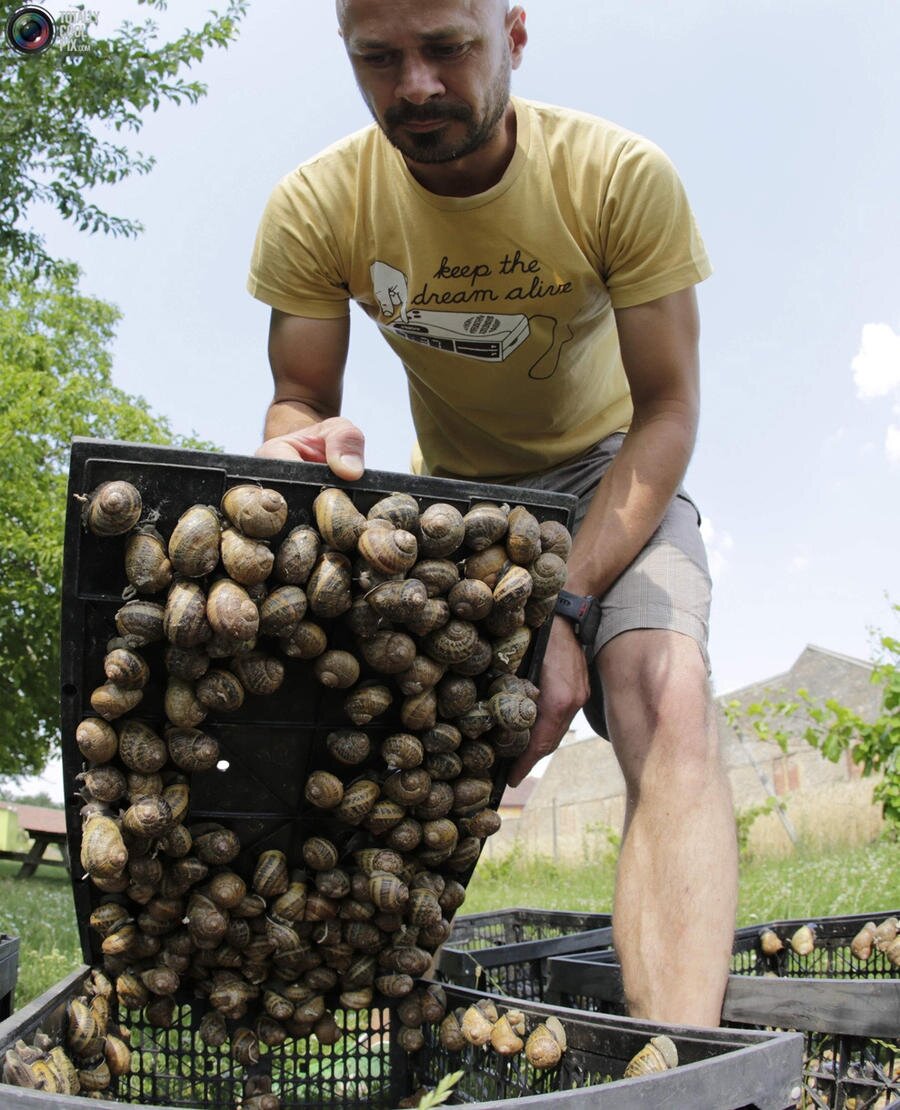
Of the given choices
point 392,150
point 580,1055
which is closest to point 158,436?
point 392,150

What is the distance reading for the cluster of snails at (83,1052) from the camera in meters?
1.65

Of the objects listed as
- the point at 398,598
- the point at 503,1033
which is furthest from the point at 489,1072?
the point at 398,598

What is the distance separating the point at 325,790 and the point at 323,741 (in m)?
0.12

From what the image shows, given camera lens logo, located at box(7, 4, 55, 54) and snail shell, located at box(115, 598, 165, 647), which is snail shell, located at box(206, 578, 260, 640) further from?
camera lens logo, located at box(7, 4, 55, 54)

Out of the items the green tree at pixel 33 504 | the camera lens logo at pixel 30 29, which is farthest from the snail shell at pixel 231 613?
the green tree at pixel 33 504

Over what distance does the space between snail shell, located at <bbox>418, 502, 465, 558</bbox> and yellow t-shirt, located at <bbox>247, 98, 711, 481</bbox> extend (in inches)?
39.2

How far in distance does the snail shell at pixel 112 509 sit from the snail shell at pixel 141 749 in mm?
386

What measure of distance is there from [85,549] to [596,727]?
5.20 feet

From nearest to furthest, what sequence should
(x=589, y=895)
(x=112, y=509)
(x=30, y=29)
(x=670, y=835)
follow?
1. (x=112, y=509)
2. (x=670, y=835)
3. (x=30, y=29)
4. (x=589, y=895)

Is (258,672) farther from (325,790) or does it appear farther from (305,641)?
(325,790)

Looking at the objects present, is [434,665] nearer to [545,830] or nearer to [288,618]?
[288,618]

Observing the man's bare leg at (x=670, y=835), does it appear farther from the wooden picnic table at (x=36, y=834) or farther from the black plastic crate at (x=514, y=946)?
the wooden picnic table at (x=36, y=834)

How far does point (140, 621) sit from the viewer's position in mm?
1795

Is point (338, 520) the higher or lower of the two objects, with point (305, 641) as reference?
higher
